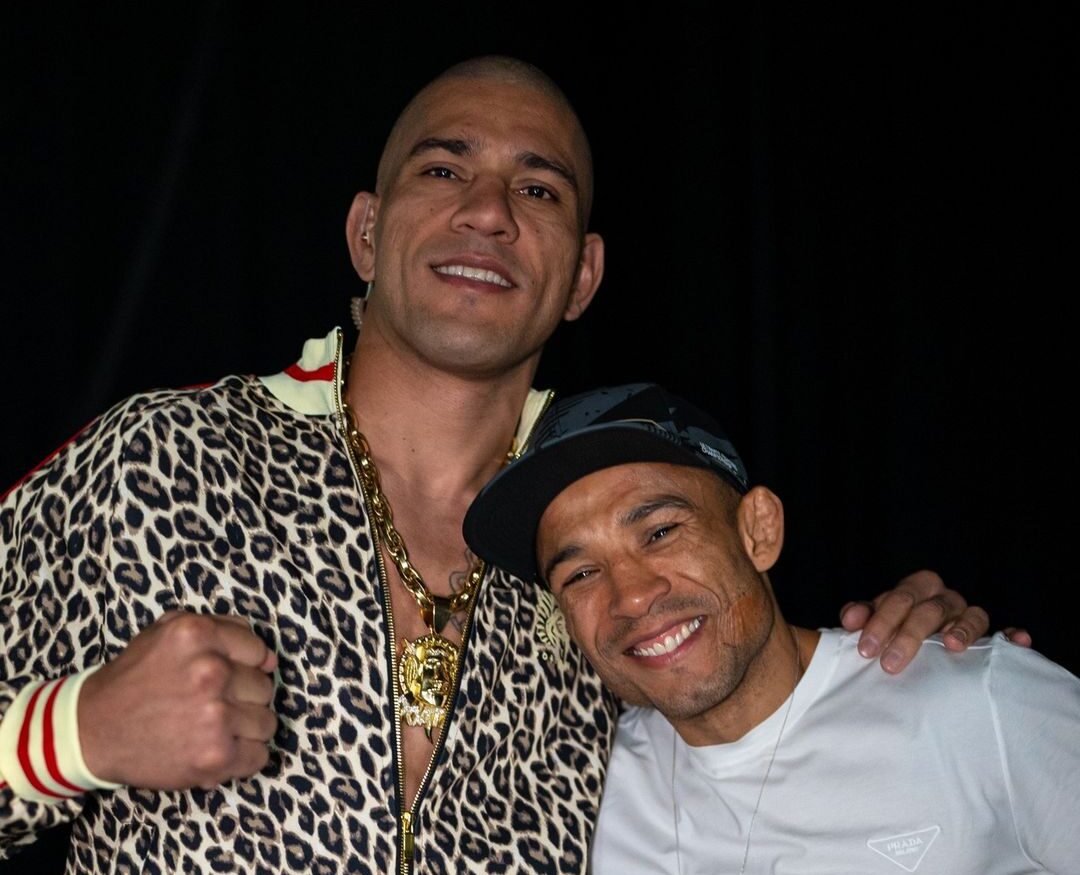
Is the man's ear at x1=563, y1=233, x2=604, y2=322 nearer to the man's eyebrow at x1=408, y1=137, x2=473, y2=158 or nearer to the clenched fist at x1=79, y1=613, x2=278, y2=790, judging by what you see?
the man's eyebrow at x1=408, y1=137, x2=473, y2=158

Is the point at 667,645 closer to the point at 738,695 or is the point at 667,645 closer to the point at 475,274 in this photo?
the point at 738,695

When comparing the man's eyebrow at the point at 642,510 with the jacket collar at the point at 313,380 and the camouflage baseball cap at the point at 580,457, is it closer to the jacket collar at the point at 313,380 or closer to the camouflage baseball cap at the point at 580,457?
the camouflage baseball cap at the point at 580,457

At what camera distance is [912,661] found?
2.39 metres

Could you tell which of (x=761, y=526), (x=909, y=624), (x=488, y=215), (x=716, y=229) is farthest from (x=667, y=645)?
(x=716, y=229)

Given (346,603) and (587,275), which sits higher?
(587,275)

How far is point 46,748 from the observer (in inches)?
71.8

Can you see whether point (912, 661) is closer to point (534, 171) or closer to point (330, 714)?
point (330, 714)

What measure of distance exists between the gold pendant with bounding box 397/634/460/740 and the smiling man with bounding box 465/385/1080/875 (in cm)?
24

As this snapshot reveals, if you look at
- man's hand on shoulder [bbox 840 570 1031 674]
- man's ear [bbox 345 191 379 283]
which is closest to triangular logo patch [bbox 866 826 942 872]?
man's hand on shoulder [bbox 840 570 1031 674]

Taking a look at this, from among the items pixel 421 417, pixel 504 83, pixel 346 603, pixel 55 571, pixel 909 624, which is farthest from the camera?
pixel 504 83

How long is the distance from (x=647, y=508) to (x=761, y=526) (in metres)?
0.26

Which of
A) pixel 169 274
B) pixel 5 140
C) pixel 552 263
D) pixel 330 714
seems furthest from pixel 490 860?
pixel 5 140

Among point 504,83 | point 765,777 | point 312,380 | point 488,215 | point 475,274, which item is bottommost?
point 765,777

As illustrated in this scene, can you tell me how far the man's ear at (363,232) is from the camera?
301cm
